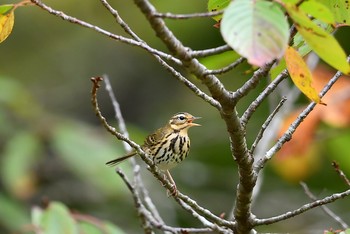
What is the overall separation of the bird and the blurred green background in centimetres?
67

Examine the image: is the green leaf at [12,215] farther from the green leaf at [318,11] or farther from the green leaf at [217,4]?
the green leaf at [318,11]

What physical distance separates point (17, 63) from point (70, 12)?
1.50 meters

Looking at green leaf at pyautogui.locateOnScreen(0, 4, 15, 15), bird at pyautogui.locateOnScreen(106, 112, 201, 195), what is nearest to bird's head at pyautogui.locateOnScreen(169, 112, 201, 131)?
bird at pyautogui.locateOnScreen(106, 112, 201, 195)

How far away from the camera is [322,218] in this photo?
25.0 feet

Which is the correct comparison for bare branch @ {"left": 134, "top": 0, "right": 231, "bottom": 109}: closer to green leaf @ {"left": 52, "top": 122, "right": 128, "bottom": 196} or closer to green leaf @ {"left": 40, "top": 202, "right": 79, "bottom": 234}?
green leaf @ {"left": 40, "top": 202, "right": 79, "bottom": 234}

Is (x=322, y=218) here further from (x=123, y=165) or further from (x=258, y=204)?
(x=123, y=165)

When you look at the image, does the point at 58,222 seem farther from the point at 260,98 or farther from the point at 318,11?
the point at 318,11

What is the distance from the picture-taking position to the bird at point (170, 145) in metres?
4.08

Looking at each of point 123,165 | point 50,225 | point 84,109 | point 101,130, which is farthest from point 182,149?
point 84,109

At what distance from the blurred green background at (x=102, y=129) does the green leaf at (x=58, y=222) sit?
0.85 m

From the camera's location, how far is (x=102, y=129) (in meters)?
6.85

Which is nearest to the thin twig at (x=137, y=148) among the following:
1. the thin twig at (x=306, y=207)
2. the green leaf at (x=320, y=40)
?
the thin twig at (x=306, y=207)

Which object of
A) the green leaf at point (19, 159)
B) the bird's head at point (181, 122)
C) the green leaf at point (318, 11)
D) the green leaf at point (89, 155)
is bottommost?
the green leaf at point (318, 11)

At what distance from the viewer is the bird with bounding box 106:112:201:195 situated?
13.4 ft
